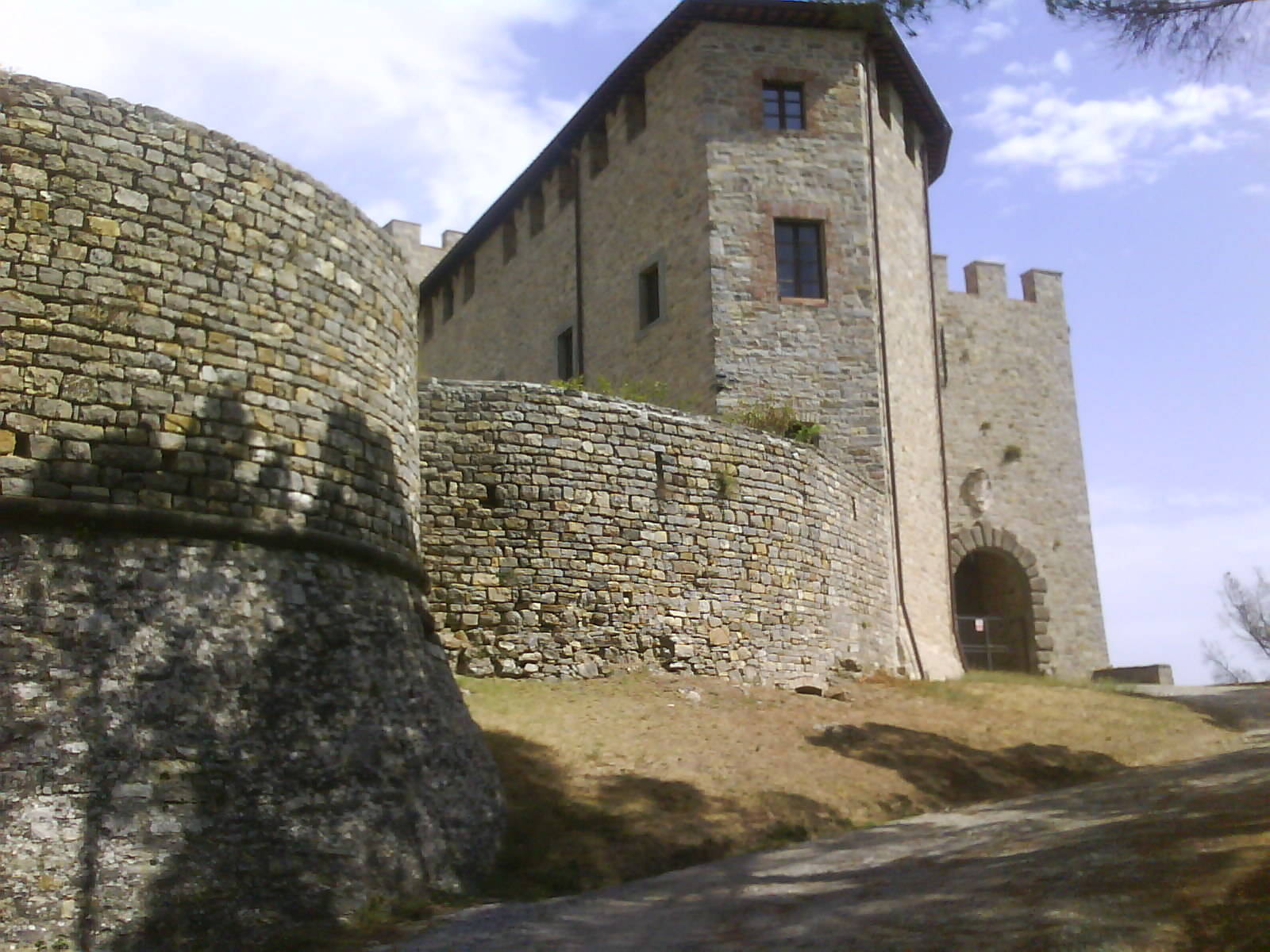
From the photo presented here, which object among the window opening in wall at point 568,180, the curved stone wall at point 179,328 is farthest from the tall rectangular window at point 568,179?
the curved stone wall at point 179,328

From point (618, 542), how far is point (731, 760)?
285cm

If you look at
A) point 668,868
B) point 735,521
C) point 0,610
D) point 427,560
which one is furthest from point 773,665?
point 0,610

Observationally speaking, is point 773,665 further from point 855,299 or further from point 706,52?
point 706,52

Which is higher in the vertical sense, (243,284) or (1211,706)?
(243,284)

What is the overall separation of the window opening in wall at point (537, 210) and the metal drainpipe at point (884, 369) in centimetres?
A: 673

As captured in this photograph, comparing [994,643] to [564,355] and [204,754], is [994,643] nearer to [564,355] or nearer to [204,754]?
[564,355]

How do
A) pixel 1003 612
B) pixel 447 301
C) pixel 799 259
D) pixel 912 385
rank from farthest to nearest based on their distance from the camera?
pixel 447 301, pixel 1003 612, pixel 912 385, pixel 799 259

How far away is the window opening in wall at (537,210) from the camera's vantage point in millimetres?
23953

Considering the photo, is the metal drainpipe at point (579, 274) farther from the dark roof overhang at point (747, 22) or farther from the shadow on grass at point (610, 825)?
the shadow on grass at point (610, 825)

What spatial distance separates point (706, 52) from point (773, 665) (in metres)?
9.85

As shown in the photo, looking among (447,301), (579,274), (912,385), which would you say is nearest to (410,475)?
(912,385)

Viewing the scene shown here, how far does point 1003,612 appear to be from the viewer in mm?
24938

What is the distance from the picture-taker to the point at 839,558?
15945 millimetres

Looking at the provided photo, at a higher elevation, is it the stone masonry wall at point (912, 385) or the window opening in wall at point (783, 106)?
the window opening in wall at point (783, 106)
